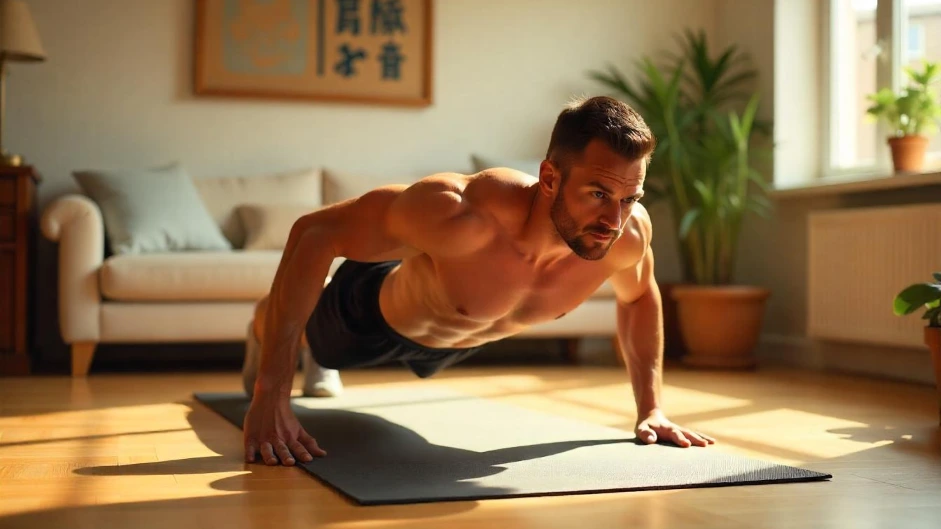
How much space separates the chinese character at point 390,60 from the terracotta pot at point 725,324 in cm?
179

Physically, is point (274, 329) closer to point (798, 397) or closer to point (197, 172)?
point (798, 397)

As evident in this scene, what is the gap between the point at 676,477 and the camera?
6.70ft

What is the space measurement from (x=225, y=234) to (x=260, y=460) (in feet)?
8.94

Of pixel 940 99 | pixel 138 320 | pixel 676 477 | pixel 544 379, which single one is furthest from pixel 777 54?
pixel 676 477

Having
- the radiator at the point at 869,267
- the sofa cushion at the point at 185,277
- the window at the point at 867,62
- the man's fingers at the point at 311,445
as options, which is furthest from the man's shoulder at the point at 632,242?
the window at the point at 867,62

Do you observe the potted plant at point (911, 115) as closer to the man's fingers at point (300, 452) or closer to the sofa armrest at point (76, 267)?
the man's fingers at point (300, 452)

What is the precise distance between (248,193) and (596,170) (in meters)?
3.16

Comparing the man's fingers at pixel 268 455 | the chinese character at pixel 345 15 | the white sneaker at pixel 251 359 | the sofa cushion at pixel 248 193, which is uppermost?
the chinese character at pixel 345 15

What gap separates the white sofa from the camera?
13.5 feet

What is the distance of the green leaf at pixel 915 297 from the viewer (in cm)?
290

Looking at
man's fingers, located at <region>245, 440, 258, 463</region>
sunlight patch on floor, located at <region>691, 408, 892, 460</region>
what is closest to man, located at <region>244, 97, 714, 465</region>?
man's fingers, located at <region>245, 440, 258, 463</region>

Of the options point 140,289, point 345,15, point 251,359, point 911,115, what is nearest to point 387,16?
point 345,15

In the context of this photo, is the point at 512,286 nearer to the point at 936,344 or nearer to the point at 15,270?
the point at 936,344

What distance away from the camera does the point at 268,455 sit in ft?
7.23
